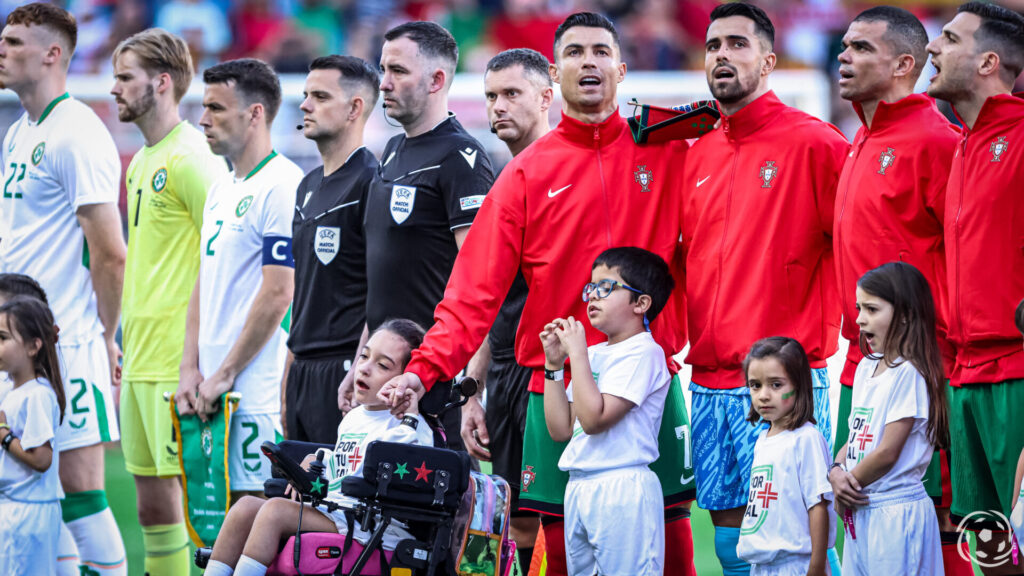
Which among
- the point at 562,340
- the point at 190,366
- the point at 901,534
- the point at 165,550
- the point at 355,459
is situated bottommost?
the point at 165,550

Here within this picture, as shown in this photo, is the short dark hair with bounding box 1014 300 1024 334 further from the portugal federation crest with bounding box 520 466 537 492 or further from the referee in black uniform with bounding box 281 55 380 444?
the referee in black uniform with bounding box 281 55 380 444

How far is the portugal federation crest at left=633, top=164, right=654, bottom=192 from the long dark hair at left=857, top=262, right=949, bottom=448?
0.91 m

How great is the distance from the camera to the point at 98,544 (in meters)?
6.09

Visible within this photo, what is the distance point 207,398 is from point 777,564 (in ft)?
9.40

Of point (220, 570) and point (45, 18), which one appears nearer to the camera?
point (220, 570)

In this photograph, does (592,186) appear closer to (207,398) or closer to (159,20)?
(207,398)

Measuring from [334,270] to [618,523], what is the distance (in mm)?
1943

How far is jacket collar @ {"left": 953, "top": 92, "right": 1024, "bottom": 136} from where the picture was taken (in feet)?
14.1

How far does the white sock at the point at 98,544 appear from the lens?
6.08 meters

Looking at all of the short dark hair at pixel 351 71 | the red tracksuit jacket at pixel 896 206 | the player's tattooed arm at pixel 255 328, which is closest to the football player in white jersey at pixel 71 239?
the player's tattooed arm at pixel 255 328

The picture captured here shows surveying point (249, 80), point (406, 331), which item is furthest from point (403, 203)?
point (249, 80)

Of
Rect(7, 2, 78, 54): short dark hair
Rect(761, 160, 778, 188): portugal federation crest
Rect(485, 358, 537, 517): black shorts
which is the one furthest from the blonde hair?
Rect(761, 160, 778, 188): portugal federation crest

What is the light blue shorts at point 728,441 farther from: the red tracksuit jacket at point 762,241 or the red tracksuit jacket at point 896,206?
the red tracksuit jacket at point 896,206

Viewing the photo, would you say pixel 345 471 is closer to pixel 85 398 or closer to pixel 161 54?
pixel 85 398
